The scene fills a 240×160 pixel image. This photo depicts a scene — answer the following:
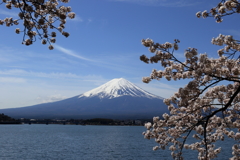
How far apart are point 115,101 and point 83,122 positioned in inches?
2838

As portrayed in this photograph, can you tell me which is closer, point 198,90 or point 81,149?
point 198,90

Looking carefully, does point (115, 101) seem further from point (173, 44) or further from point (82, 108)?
point (173, 44)

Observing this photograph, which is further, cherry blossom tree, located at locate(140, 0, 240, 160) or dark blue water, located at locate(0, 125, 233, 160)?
dark blue water, located at locate(0, 125, 233, 160)

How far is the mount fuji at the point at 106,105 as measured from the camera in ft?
506

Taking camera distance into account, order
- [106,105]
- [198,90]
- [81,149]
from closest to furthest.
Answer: [198,90] → [81,149] → [106,105]

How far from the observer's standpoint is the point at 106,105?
174875mm

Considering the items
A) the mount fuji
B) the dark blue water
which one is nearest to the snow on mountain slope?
the mount fuji

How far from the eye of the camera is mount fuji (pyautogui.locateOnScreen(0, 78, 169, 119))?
15429cm

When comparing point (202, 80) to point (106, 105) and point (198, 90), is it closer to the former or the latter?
point (198, 90)

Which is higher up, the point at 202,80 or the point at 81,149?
the point at 202,80

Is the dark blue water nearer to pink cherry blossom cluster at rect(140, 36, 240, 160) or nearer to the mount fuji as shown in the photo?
pink cherry blossom cluster at rect(140, 36, 240, 160)

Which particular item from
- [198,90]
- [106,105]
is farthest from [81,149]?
[106,105]

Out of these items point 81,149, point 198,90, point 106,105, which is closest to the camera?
point 198,90

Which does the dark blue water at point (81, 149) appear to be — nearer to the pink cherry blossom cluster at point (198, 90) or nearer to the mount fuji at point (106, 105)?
the pink cherry blossom cluster at point (198, 90)
